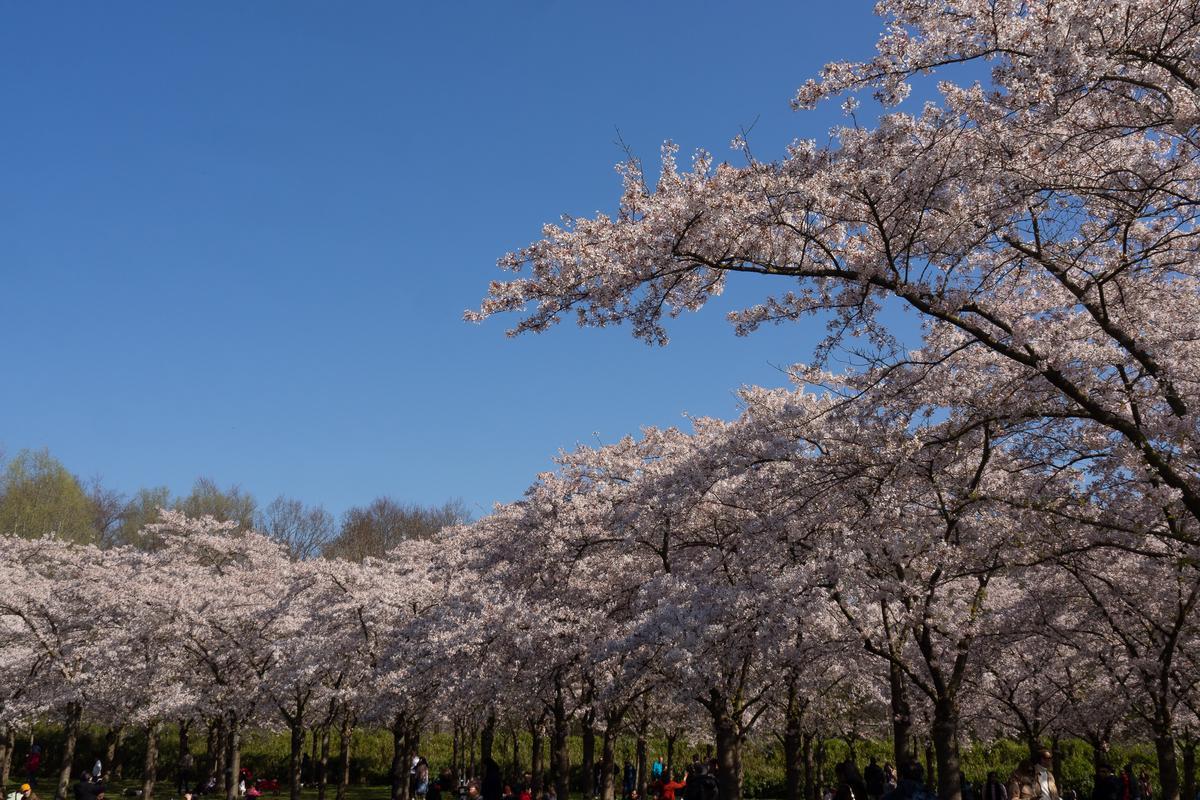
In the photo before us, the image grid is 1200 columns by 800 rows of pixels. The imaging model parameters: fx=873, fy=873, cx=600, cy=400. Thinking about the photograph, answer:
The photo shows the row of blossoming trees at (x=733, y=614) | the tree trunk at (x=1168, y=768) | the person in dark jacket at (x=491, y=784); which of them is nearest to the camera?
the row of blossoming trees at (x=733, y=614)

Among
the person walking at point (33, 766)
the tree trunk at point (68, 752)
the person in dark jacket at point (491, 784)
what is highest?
the person in dark jacket at point (491, 784)

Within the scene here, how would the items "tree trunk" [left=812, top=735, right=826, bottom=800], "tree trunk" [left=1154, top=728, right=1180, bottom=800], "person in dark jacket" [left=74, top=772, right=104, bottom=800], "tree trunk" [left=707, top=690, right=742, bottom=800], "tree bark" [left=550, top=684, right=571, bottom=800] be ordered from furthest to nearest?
1. "tree trunk" [left=812, top=735, right=826, bottom=800]
2. "tree bark" [left=550, top=684, right=571, bottom=800]
3. "person in dark jacket" [left=74, top=772, right=104, bottom=800]
4. "tree trunk" [left=707, top=690, right=742, bottom=800]
5. "tree trunk" [left=1154, top=728, right=1180, bottom=800]

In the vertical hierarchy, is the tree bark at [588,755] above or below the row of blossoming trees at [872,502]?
below

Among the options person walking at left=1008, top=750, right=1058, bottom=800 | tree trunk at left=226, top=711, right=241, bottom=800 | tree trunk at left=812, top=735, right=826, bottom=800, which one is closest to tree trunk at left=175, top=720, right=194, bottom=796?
tree trunk at left=226, top=711, right=241, bottom=800

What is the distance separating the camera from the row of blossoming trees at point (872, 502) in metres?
7.66

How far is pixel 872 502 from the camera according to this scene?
1100 cm

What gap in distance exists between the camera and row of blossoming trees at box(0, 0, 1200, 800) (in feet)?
25.1

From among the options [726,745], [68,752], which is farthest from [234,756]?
[726,745]

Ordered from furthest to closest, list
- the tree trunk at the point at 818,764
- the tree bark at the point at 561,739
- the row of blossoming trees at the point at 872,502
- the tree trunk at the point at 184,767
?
1. the tree trunk at the point at 184,767
2. the tree trunk at the point at 818,764
3. the tree bark at the point at 561,739
4. the row of blossoming trees at the point at 872,502

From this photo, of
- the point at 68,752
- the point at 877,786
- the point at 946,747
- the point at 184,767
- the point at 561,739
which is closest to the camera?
the point at 946,747

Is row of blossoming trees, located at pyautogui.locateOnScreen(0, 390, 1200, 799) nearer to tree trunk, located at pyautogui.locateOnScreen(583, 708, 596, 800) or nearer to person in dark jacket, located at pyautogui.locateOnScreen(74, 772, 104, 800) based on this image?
tree trunk, located at pyautogui.locateOnScreen(583, 708, 596, 800)

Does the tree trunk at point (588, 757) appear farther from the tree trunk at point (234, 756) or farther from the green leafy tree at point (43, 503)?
the green leafy tree at point (43, 503)

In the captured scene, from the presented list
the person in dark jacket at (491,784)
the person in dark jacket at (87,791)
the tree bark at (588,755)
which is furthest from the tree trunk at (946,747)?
the person in dark jacket at (87,791)

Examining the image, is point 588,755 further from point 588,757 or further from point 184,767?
point 184,767
